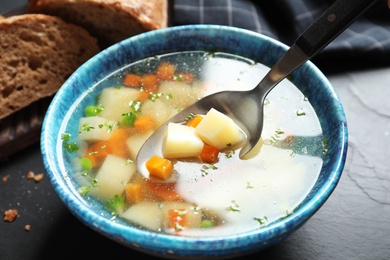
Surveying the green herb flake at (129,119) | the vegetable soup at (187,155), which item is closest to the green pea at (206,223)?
the vegetable soup at (187,155)

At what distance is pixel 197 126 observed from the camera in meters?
2.13

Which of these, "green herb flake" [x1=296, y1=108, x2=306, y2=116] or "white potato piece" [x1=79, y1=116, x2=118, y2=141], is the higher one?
"green herb flake" [x1=296, y1=108, x2=306, y2=116]

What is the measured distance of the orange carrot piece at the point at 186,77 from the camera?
8.08 feet

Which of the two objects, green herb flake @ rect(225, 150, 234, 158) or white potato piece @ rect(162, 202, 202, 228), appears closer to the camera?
white potato piece @ rect(162, 202, 202, 228)

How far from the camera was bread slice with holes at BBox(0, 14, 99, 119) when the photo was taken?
269cm

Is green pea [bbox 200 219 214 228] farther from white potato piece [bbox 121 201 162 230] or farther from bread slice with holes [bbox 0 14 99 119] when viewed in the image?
bread slice with holes [bbox 0 14 99 119]

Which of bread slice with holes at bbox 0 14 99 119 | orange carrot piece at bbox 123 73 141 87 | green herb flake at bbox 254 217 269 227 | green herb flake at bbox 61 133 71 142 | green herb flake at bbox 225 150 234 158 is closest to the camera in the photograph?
green herb flake at bbox 254 217 269 227

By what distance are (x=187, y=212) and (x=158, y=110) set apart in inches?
22.1

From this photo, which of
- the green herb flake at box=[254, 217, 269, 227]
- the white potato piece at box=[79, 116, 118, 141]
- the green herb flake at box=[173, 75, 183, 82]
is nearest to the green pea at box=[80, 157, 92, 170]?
the white potato piece at box=[79, 116, 118, 141]

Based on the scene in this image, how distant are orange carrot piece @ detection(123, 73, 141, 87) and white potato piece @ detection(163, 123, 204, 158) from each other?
17.0 inches

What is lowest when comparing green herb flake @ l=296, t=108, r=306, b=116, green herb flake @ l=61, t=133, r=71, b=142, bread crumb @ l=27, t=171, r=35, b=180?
bread crumb @ l=27, t=171, r=35, b=180

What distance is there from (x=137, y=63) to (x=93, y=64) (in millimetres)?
229

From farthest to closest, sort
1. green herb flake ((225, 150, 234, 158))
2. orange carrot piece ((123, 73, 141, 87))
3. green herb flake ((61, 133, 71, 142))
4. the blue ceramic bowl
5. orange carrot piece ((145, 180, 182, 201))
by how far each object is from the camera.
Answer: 1. orange carrot piece ((123, 73, 141, 87))
2. green herb flake ((61, 133, 71, 142))
3. green herb flake ((225, 150, 234, 158))
4. orange carrot piece ((145, 180, 182, 201))
5. the blue ceramic bowl

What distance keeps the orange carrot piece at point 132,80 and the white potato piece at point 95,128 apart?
0.80ft
